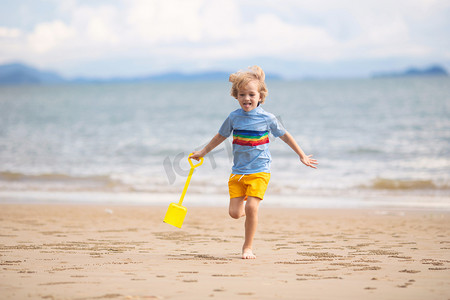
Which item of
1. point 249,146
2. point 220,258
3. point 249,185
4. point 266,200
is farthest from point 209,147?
point 266,200

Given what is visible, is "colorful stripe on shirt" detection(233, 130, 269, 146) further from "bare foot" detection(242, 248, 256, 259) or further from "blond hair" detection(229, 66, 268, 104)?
"bare foot" detection(242, 248, 256, 259)

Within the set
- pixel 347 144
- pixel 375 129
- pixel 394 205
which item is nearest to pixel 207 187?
pixel 394 205

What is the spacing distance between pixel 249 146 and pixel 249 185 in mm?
317

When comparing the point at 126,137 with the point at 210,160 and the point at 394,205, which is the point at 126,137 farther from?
the point at 394,205

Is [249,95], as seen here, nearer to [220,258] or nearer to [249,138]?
[249,138]

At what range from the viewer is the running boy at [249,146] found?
4.27m

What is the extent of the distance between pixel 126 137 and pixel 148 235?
1724 centimetres

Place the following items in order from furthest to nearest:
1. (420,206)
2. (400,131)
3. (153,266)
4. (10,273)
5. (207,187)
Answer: (400,131) → (207,187) → (420,206) → (153,266) → (10,273)

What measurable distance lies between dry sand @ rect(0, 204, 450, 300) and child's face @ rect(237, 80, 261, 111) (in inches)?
49.3

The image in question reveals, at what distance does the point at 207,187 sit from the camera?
10.8 meters

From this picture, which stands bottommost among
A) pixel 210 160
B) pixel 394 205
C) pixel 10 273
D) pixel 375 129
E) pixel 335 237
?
pixel 10 273

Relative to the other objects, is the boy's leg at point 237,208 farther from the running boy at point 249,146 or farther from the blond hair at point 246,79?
the blond hair at point 246,79

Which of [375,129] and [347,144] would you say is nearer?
[347,144]

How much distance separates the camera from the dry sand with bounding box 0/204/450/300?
3.23 meters
